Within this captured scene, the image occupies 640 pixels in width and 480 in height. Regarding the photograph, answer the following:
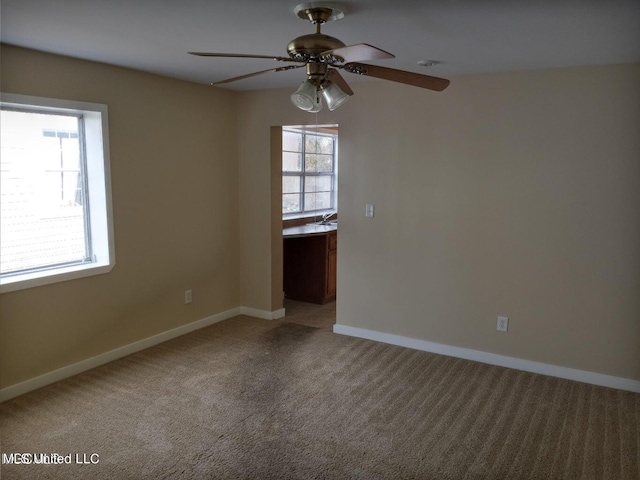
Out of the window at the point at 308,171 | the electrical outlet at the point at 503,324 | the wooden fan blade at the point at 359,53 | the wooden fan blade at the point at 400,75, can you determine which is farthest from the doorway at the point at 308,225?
the wooden fan blade at the point at 359,53

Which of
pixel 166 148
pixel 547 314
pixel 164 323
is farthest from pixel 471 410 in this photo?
pixel 166 148

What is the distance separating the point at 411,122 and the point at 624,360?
7.61ft

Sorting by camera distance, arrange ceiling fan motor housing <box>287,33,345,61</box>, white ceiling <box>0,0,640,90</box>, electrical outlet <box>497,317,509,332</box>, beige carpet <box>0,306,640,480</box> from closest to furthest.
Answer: ceiling fan motor housing <box>287,33,345,61</box> → white ceiling <box>0,0,640,90</box> → beige carpet <box>0,306,640,480</box> → electrical outlet <box>497,317,509,332</box>

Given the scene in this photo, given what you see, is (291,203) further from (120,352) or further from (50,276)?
(50,276)

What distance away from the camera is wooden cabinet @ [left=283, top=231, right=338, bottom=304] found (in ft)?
17.7

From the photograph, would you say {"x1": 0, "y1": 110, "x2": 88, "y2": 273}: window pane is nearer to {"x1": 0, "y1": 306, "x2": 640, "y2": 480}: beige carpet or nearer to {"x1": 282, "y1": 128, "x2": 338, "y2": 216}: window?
{"x1": 0, "y1": 306, "x2": 640, "y2": 480}: beige carpet

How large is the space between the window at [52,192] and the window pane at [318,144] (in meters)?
3.13

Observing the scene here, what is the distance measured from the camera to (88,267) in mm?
3635

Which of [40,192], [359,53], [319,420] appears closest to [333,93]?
[359,53]

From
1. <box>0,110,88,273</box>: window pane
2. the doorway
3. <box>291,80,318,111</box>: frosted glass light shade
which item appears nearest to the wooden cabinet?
the doorway

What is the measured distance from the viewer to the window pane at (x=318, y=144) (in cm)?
638

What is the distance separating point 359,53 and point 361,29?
31.2 inches

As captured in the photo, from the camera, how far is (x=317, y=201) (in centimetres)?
667

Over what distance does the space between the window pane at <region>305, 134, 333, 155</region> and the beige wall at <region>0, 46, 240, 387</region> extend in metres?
1.69
